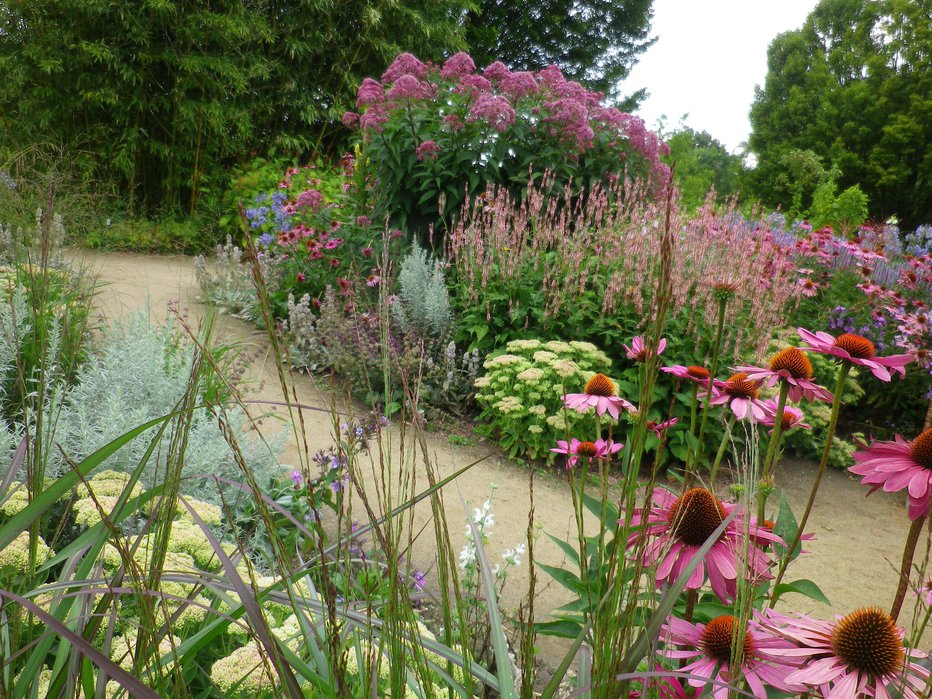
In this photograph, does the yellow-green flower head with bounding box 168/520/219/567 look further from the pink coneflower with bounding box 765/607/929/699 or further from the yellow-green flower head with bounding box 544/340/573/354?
the yellow-green flower head with bounding box 544/340/573/354

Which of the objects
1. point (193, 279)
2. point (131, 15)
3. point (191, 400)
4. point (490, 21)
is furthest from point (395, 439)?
point (490, 21)

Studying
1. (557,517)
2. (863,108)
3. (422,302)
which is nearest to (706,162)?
(863,108)

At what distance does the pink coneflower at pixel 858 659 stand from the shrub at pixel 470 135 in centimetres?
425

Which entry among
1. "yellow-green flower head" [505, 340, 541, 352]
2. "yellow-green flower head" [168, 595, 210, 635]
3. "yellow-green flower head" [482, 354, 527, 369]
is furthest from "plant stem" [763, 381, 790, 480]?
"yellow-green flower head" [505, 340, 541, 352]

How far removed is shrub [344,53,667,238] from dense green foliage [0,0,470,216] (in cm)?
409

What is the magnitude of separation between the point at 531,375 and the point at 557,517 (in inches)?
31.6

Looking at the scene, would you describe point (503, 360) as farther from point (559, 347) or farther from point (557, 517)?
point (557, 517)

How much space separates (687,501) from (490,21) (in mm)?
17252

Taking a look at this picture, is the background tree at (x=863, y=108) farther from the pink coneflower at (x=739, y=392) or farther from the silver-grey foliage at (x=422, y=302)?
the pink coneflower at (x=739, y=392)

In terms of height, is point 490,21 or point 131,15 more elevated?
point 490,21

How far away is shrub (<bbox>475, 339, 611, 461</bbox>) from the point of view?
3.71m

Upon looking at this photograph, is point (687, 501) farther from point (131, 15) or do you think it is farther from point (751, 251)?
point (131, 15)

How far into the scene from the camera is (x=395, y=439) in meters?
3.74

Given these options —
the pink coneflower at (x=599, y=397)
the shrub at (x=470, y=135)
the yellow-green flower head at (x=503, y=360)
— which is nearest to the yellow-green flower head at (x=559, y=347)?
the yellow-green flower head at (x=503, y=360)
